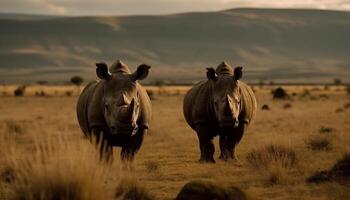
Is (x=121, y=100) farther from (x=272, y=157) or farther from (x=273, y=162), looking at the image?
(x=272, y=157)

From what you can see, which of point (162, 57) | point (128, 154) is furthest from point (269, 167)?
point (162, 57)

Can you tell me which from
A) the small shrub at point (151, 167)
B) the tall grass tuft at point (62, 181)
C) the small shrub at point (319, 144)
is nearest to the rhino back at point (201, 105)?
the small shrub at point (151, 167)

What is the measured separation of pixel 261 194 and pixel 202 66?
16845cm

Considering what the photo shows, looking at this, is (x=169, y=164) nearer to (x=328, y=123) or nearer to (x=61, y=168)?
(x=61, y=168)

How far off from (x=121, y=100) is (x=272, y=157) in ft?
11.9

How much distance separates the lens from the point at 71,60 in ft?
592

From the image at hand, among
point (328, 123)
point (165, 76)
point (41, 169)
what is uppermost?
point (41, 169)

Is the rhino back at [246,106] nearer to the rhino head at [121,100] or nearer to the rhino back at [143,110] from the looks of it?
the rhino back at [143,110]

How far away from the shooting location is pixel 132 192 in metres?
9.56

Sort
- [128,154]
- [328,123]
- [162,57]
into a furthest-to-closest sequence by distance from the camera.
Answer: [162,57] → [328,123] → [128,154]

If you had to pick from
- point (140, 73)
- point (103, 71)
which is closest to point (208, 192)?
point (140, 73)

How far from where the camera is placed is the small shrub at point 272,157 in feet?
41.9

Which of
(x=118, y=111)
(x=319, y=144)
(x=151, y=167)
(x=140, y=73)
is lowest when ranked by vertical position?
(x=319, y=144)

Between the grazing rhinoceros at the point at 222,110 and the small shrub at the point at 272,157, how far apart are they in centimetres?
61
